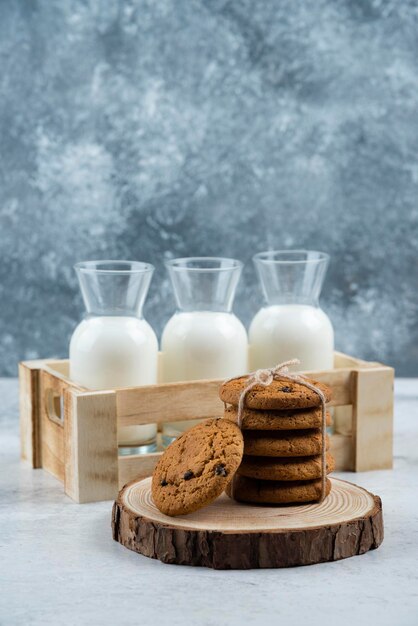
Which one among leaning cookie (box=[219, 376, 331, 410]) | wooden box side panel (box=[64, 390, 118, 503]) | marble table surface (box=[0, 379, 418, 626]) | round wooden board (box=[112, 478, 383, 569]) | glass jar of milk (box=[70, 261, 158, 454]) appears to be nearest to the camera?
marble table surface (box=[0, 379, 418, 626])

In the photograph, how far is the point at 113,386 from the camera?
1794 mm

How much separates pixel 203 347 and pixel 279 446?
1.20ft

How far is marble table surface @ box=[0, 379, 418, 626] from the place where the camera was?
1.24 m

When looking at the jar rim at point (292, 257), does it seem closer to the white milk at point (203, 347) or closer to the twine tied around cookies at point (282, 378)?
the white milk at point (203, 347)

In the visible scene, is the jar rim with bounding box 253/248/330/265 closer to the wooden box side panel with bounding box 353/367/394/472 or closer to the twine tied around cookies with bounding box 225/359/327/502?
the wooden box side panel with bounding box 353/367/394/472

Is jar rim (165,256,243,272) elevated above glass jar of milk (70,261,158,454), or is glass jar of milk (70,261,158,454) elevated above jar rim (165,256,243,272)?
jar rim (165,256,243,272)

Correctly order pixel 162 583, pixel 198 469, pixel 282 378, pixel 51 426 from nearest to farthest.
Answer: pixel 162 583 → pixel 198 469 → pixel 282 378 → pixel 51 426

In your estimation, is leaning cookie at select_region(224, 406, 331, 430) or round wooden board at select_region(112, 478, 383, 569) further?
leaning cookie at select_region(224, 406, 331, 430)

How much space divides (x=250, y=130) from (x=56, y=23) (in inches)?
24.9

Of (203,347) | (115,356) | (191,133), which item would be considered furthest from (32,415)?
(191,133)

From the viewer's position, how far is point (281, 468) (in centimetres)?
152

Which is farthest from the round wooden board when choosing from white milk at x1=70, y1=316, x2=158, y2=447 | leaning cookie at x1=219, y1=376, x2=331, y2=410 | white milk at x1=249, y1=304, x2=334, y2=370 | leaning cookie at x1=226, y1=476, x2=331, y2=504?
white milk at x1=249, y1=304, x2=334, y2=370

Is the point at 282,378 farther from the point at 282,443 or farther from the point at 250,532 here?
the point at 250,532

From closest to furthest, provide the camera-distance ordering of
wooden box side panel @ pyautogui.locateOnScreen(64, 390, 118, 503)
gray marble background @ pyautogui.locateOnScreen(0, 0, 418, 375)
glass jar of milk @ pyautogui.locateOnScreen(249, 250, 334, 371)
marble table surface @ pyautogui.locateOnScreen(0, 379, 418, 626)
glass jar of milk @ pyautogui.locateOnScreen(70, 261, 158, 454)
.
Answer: marble table surface @ pyautogui.locateOnScreen(0, 379, 418, 626) → wooden box side panel @ pyautogui.locateOnScreen(64, 390, 118, 503) → glass jar of milk @ pyautogui.locateOnScreen(70, 261, 158, 454) → glass jar of milk @ pyautogui.locateOnScreen(249, 250, 334, 371) → gray marble background @ pyautogui.locateOnScreen(0, 0, 418, 375)
